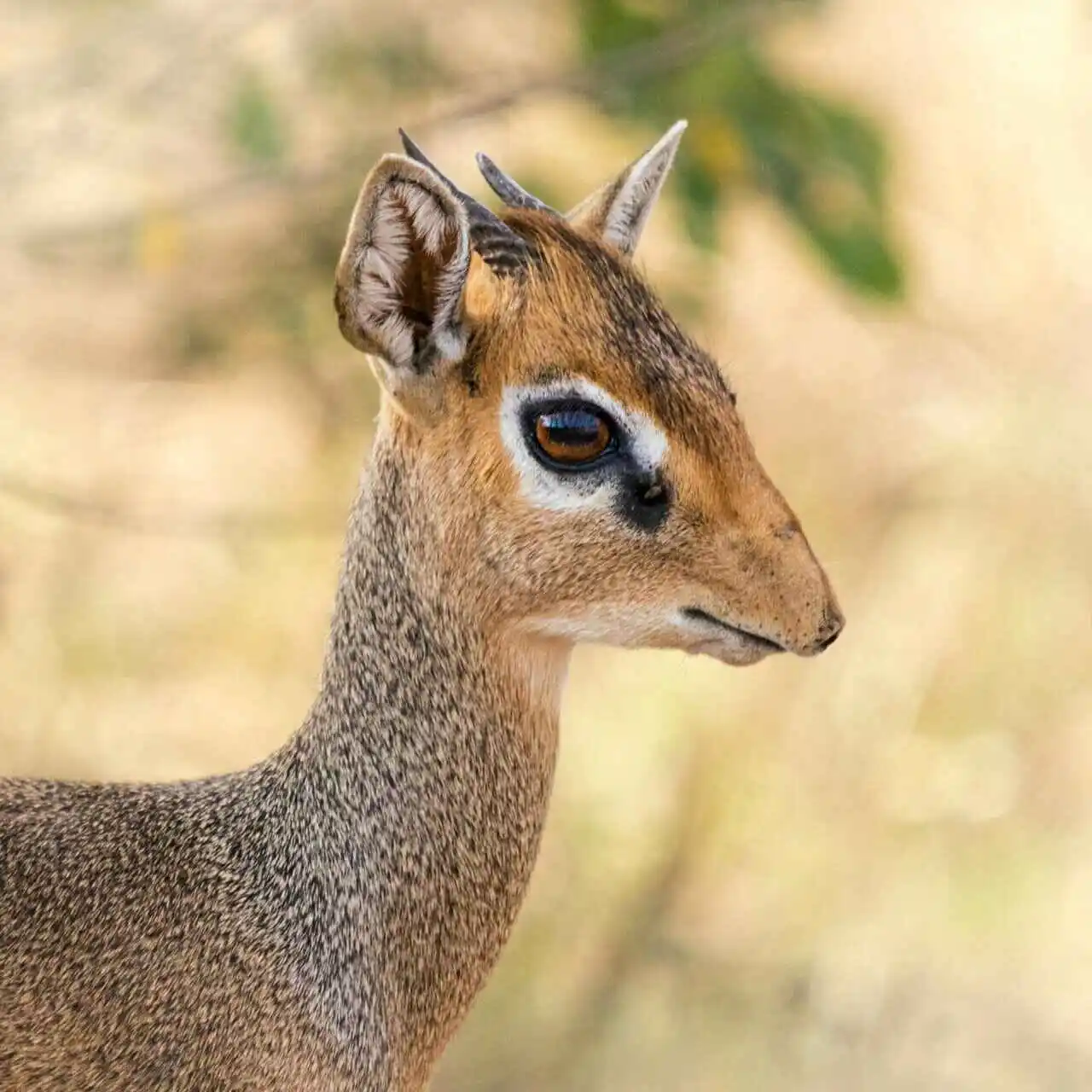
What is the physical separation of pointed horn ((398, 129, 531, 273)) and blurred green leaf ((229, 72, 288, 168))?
6.90ft

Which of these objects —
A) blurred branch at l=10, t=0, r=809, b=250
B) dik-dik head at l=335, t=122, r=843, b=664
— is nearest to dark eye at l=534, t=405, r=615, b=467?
dik-dik head at l=335, t=122, r=843, b=664

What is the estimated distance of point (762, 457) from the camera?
6445 millimetres

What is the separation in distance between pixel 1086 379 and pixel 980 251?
0.67 meters

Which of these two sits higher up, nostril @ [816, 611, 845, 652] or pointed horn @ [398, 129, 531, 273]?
pointed horn @ [398, 129, 531, 273]

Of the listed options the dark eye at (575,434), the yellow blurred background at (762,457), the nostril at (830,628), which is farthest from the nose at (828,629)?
the yellow blurred background at (762,457)

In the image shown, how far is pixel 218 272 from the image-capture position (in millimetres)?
5613

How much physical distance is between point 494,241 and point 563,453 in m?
0.30

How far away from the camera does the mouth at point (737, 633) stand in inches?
89.4

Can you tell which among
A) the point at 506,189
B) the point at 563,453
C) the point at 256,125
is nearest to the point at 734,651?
the point at 563,453

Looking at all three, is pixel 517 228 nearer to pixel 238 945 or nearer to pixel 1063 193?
pixel 238 945

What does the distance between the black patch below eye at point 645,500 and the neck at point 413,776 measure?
0.24m

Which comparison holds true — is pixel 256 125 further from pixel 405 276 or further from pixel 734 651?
pixel 734 651

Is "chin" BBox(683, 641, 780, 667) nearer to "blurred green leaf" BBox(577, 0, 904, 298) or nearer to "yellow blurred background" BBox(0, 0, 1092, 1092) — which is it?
"blurred green leaf" BBox(577, 0, 904, 298)

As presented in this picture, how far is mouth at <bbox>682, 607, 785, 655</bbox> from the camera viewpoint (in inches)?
89.4
